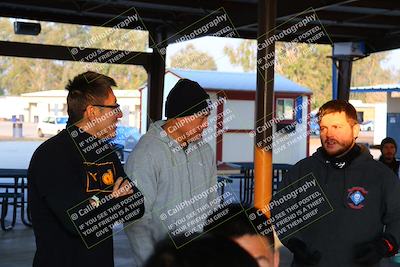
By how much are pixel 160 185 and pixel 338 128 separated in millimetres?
795

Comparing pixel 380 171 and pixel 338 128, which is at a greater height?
pixel 338 128

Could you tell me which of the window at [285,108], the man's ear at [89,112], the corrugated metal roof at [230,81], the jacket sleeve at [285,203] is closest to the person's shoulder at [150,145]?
the man's ear at [89,112]

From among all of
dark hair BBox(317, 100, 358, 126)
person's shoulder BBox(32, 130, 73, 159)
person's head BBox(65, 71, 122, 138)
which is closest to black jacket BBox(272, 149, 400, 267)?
dark hair BBox(317, 100, 358, 126)

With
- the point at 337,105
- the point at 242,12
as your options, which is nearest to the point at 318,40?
the point at 242,12

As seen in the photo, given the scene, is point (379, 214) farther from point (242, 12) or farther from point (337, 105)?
point (242, 12)

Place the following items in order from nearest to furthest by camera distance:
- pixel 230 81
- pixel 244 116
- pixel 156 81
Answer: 1. pixel 156 81
2. pixel 244 116
3. pixel 230 81

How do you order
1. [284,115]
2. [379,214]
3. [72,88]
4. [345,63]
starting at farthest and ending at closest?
[284,115]
[345,63]
[379,214]
[72,88]

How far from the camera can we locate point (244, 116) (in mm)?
16375

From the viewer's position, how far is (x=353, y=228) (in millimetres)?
2525

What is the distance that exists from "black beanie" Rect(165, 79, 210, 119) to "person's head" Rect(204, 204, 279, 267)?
948mm

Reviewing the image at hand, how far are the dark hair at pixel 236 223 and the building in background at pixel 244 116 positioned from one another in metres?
13.5

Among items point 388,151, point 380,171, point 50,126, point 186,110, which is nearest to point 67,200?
point 186,110

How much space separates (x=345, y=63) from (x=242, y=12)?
147 inches

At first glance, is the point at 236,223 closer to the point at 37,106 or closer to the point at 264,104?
the point at 264,104
